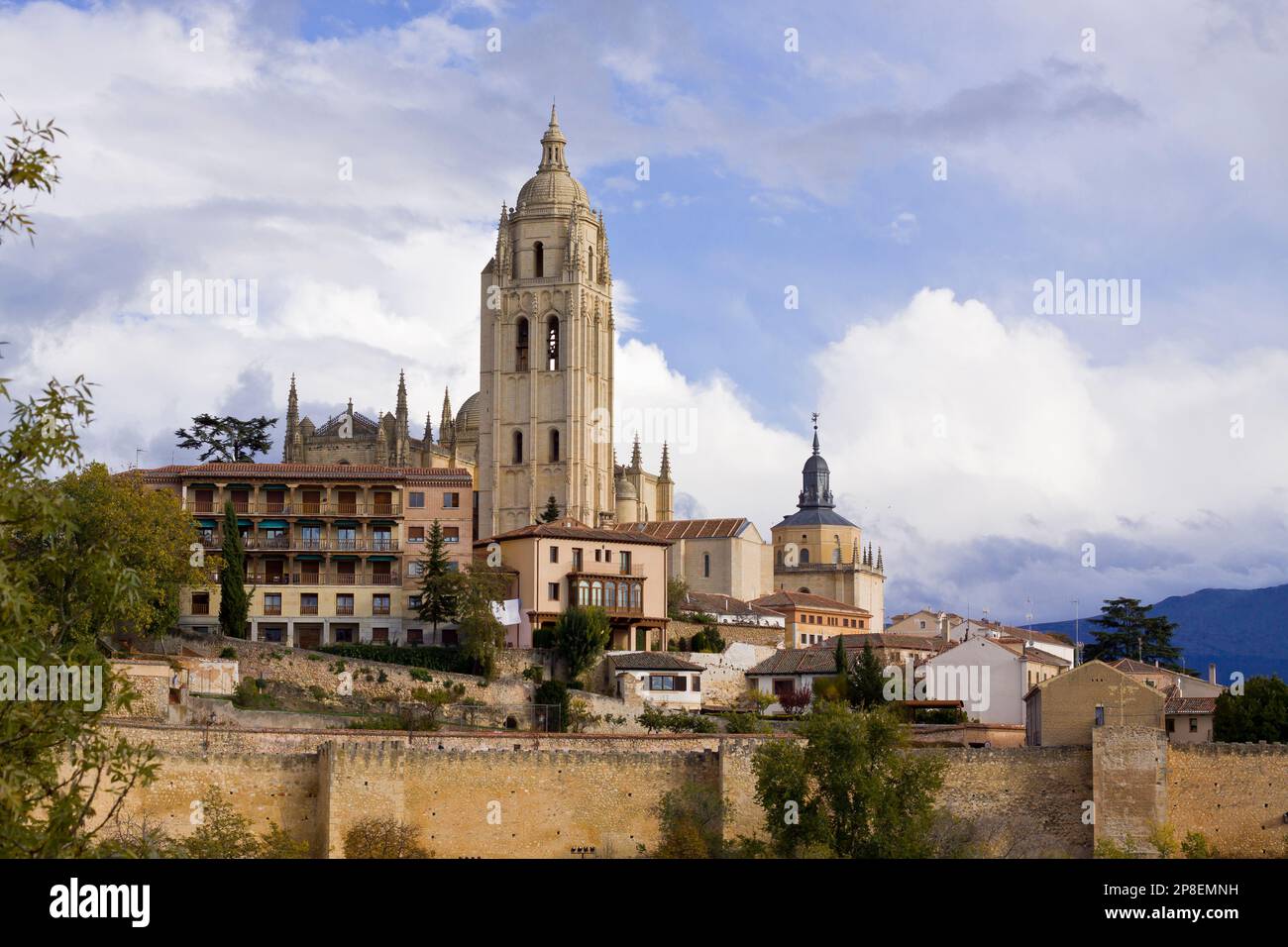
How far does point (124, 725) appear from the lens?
46.6 meters

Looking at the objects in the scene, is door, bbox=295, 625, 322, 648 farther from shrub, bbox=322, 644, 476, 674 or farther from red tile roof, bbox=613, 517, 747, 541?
red tile roof, bbox=613, 517, 747, 541

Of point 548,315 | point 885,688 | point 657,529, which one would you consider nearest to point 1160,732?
point 885,688

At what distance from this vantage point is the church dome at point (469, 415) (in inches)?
4742

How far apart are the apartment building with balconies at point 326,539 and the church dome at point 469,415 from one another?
4178cm

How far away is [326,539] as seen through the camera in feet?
251

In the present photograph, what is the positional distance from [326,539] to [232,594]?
24.8 ft

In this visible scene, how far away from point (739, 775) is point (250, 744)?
42.4 feet

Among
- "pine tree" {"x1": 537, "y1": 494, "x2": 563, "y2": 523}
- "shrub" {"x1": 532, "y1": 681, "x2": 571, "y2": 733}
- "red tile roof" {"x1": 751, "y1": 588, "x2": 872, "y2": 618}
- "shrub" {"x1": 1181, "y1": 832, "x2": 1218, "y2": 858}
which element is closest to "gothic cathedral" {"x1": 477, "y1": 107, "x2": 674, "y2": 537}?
"pine tree" {"x1": 537, "y1": 494, "x2": 563, "y2": 523}

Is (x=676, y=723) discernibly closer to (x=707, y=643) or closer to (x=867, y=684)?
(x=867, y=684)

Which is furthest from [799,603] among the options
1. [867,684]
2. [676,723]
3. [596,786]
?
[596,786]

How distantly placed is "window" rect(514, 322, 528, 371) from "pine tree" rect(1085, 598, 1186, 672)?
36.8m

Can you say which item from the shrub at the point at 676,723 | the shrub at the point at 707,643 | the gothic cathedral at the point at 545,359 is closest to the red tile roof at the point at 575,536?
the shrub at the point at 707,643

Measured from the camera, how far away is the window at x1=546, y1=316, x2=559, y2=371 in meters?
114
